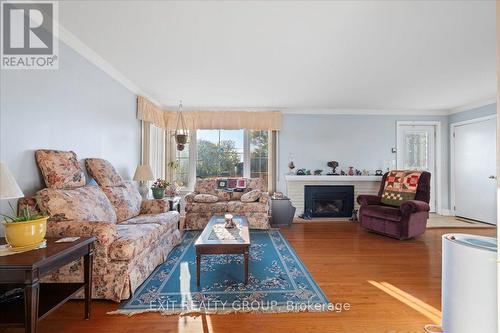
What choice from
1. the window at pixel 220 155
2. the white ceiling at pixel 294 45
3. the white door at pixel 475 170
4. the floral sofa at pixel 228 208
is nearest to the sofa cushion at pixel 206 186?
the floral sofa at pixel 228 208

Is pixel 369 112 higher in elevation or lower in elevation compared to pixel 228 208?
higher

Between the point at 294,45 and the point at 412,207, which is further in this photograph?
the point at 412,207

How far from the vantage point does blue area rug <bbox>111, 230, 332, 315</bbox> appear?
2.00 meters

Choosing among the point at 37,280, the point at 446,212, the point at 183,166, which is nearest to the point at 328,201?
the point at 446,212

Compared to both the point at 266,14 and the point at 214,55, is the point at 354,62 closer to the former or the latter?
the point at 266,14

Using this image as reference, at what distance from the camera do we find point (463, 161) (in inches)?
210

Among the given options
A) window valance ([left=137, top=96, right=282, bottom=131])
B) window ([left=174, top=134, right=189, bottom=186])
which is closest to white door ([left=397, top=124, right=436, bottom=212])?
window valance ([left=137, top=96, right=282, bottom=131])

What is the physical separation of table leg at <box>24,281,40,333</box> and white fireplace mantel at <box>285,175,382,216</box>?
445 cm

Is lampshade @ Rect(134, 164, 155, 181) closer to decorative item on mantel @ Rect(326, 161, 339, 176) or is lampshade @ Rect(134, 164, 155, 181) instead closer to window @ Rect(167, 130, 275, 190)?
window @ Rect(167, 130, 275, 190)

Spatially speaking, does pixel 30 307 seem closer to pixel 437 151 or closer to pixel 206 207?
pixel 206 207

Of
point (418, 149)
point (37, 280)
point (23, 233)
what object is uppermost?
point (418, 149)

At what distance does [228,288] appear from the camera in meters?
2.29

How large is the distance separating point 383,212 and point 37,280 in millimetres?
4231

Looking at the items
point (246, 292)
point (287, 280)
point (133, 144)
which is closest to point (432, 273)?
point (287, 280)
